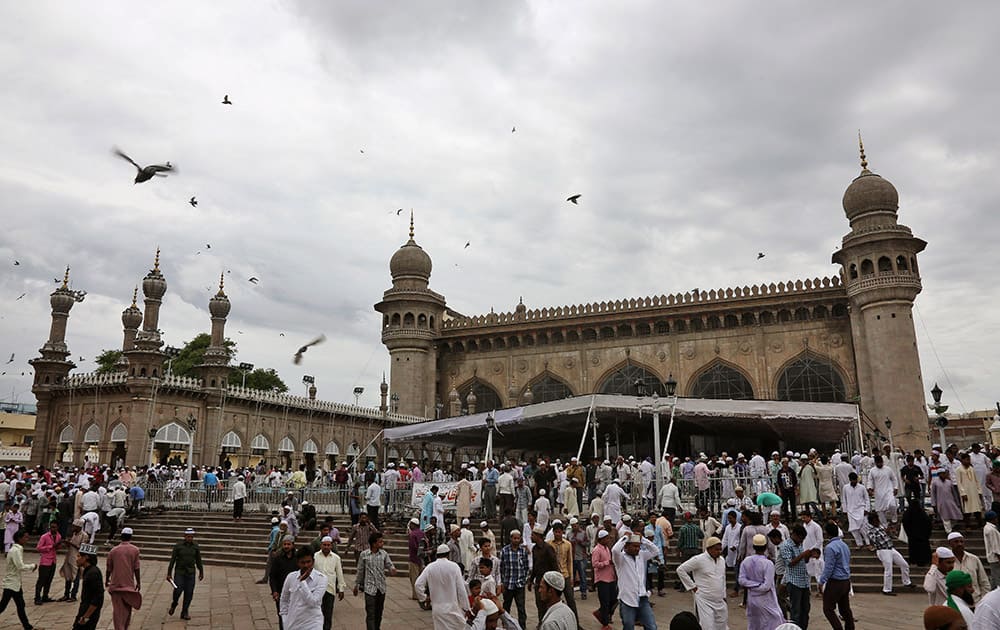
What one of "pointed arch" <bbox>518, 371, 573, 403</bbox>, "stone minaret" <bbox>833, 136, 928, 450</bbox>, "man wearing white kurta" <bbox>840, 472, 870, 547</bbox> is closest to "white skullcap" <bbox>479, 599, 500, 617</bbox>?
"man wearing white kurta" <bbox>840, 472, 870, 547</bbox>

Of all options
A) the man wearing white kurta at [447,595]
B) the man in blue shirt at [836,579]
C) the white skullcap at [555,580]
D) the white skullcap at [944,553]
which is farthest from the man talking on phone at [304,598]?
the white skullcap at [944,553]

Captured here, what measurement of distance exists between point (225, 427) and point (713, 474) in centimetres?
2162

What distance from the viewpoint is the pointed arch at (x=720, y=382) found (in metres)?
33.2

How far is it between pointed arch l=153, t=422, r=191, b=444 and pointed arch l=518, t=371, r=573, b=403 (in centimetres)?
1612

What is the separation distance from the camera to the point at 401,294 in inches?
1517

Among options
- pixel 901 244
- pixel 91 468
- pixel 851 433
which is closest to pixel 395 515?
pixel 91 468

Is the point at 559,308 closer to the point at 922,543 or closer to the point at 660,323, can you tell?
the point at 660,323

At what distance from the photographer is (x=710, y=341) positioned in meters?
34.1

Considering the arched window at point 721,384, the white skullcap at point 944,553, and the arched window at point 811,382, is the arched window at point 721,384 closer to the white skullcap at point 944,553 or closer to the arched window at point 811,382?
the arched window at point 811,382

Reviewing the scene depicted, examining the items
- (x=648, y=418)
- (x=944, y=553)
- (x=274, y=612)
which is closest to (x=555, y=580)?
(x=944, y=553)

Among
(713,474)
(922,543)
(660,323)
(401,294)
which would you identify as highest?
(401,294)

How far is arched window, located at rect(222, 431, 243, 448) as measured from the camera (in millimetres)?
30391

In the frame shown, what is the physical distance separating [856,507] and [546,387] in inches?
976

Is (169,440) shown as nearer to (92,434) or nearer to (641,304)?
(92,434)
